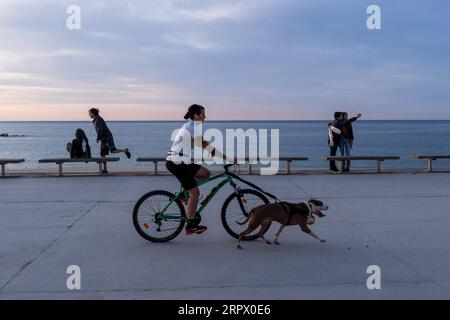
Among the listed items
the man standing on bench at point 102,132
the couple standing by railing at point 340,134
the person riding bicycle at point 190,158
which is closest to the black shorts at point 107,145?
the man standing on bench at point 102,132

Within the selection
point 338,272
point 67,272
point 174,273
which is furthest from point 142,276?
point 338,272

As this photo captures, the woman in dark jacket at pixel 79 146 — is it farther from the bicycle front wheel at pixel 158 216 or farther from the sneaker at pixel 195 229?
the sneaker at pixel 195 229

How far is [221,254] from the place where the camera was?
6355 millimetres

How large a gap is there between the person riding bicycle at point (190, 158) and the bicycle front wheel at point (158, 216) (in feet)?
0.56

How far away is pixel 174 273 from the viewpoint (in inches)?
220

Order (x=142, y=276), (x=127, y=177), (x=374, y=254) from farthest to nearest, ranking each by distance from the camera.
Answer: (x=127, y=177) < (x=374, y=254) < (x=142, y=276)

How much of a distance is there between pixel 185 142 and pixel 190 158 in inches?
8.7

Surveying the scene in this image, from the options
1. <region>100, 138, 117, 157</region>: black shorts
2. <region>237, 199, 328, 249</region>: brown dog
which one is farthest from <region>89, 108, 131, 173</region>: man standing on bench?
<region>237, 199, 328, 249</region>: brown dog

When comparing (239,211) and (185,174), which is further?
(239,211)

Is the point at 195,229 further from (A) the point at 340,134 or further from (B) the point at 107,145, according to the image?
(A) the point at 340,134

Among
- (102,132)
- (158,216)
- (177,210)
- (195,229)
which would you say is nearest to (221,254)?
(195,229)

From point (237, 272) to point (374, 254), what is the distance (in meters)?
1.73

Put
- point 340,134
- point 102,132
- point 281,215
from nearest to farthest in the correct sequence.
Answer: point 281,215
point 102,132
point 340,134
